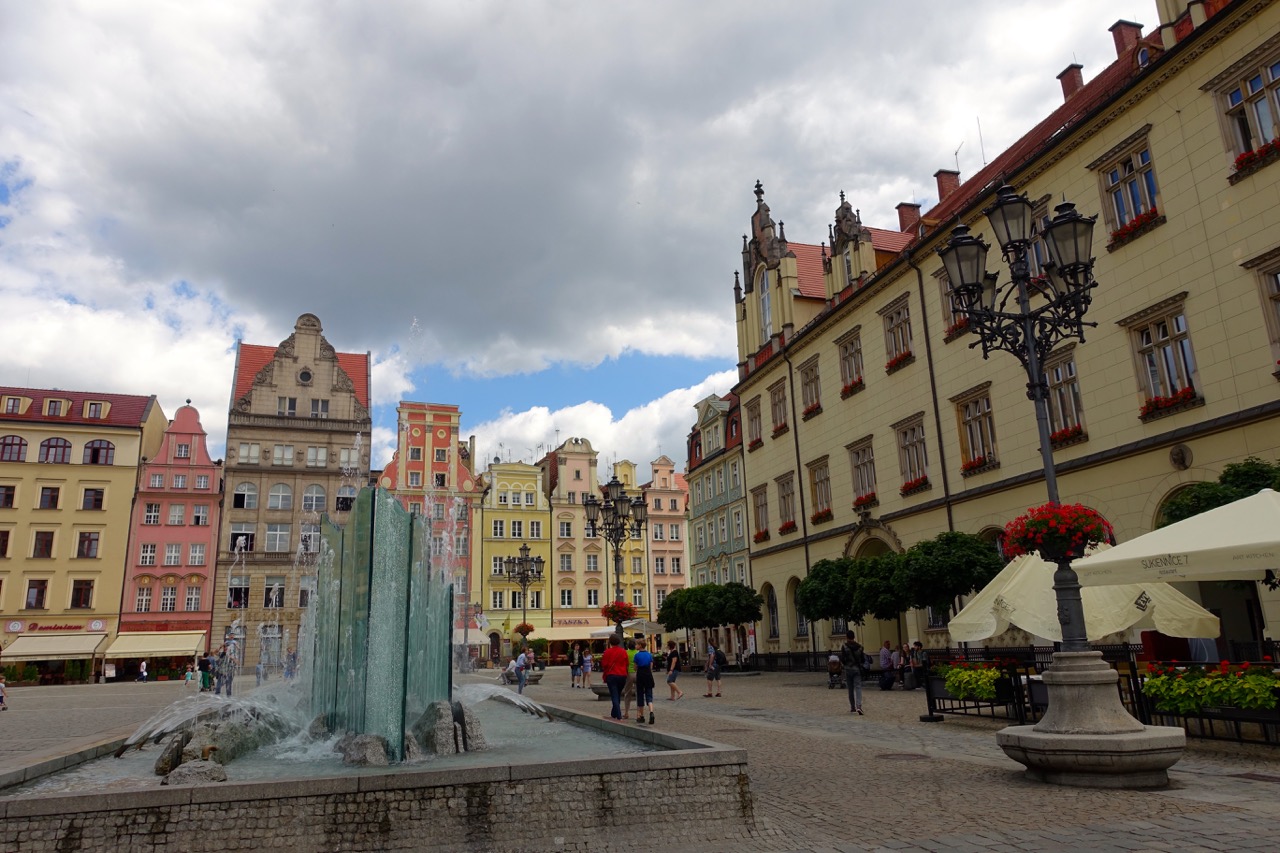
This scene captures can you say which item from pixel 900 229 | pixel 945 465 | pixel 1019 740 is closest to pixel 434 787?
pixel 1019 740

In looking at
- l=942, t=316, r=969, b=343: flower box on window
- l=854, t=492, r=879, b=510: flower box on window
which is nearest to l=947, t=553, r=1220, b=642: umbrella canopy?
l=942, t=316, r=969, b=343: flower box on window

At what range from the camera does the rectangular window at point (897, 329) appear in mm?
29719

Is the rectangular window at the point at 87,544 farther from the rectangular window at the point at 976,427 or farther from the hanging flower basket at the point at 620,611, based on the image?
the rectangular window at the point at 976,427

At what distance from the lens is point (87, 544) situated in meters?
55.5

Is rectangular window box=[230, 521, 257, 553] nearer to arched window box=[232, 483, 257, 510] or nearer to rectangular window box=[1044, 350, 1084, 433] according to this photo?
arched window box=[232, 483, 257, 510]

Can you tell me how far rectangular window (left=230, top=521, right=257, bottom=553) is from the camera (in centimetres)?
5831

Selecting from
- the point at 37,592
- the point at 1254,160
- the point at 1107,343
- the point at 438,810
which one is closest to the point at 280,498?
the point at 37,592

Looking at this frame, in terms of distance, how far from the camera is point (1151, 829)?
6.89m

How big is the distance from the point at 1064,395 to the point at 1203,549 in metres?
13.5

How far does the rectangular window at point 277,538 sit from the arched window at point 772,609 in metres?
35.8

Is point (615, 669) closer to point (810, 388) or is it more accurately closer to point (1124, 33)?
point (810, 388)

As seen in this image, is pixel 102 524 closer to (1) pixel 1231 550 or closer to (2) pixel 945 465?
(2) pixel 945 465

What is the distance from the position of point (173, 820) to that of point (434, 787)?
192cm

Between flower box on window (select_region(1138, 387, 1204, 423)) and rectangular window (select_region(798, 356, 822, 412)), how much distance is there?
16.4m
